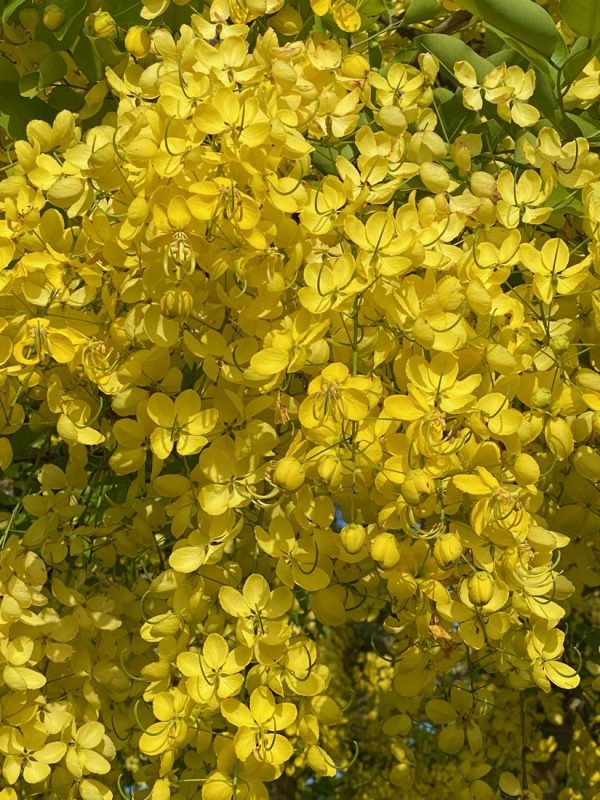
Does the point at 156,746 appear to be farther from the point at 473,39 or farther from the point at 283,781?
the point at 283,781

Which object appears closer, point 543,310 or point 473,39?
point 543,310

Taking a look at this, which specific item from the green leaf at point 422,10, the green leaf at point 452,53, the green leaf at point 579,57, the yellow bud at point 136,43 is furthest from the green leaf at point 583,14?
the yellow bud at point 136,43

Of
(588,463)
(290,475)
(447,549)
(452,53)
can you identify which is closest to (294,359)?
(290,475)

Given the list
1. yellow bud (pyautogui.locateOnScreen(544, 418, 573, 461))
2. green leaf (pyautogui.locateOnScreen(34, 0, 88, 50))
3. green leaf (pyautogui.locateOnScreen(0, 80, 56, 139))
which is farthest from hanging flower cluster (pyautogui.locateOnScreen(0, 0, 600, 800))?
green leaf (pyautogui.locateOnScreen(0, 80, 56, 139))

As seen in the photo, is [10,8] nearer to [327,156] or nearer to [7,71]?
[7,71]

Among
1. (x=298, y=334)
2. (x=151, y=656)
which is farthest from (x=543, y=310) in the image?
(x=151, y=656)
